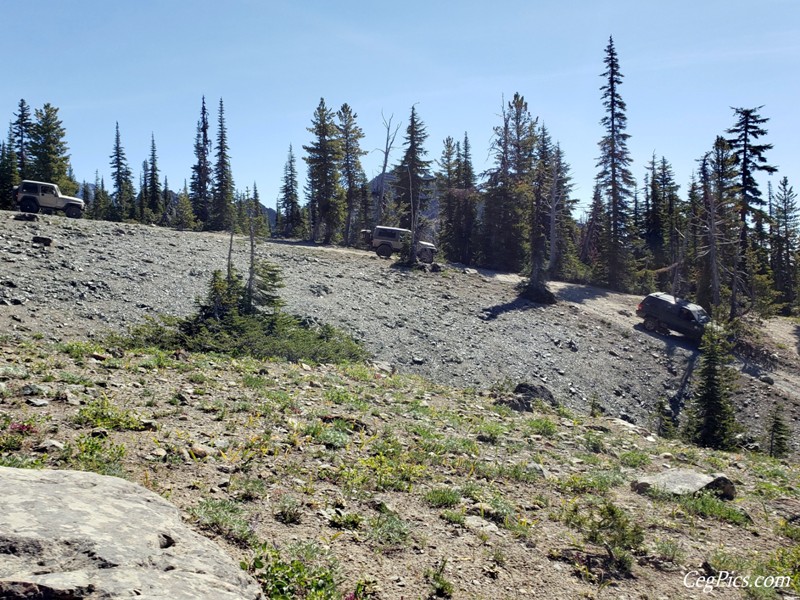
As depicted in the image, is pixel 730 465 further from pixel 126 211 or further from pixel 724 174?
pixel 126 211

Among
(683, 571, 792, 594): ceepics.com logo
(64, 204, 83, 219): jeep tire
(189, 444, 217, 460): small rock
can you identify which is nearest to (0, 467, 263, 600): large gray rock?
(189, 444, 217, 460): small rock

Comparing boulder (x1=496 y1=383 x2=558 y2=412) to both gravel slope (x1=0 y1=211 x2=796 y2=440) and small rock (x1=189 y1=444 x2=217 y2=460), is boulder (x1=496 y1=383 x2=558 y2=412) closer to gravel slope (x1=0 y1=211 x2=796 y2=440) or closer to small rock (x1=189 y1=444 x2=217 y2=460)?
gravel slope (x1=0 y1=211 x2=796 y2=440)

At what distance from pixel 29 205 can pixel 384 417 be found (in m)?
34.4

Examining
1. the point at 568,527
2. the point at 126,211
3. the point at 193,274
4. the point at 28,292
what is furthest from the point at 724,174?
the point at 126,211

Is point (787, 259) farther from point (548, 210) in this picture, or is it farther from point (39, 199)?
point (39, 199)

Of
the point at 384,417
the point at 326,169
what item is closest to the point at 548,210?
the point at 326,169

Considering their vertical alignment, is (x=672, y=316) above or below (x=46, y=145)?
below

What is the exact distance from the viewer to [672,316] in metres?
30.6

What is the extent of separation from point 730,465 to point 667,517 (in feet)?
16.5

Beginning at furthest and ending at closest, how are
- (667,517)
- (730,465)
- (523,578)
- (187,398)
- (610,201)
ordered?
(610,201) → (730,465) → (187,398) → (667,517) → (523,578)

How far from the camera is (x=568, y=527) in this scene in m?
6.73

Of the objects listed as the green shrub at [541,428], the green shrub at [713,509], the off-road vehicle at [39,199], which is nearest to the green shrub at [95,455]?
the green shrub at [713,509]

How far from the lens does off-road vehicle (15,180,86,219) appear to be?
111 feet

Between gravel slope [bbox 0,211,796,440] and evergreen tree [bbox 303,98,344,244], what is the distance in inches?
510
